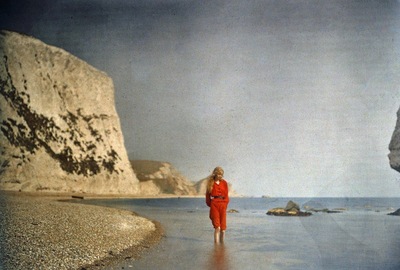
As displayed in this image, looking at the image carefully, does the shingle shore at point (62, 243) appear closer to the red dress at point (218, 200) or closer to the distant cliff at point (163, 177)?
the red dress at point (218, 200)

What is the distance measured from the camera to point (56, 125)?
39062mm

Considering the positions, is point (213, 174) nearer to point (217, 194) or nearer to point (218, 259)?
point (217, 194)

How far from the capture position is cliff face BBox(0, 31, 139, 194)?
32.8 metres

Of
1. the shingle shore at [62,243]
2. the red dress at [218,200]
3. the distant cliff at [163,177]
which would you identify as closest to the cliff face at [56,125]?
the shingle shore at [62,243]

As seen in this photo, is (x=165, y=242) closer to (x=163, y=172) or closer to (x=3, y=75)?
(x=3, y=75)

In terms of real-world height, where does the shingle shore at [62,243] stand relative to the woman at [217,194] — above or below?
below

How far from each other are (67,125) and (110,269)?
125 feet

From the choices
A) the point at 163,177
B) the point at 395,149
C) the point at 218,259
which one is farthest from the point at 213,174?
the point at 163,177

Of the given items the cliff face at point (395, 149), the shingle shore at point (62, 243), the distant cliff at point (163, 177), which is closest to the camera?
the shingle shore at point (62, 243)

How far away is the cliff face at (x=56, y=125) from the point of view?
32812 millimetres

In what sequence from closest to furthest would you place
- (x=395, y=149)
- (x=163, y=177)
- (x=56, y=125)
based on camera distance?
(x=395, y=149) < (x=56, y=125) < (x=163, y=177)

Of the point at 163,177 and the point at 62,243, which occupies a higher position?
the point at 163,177

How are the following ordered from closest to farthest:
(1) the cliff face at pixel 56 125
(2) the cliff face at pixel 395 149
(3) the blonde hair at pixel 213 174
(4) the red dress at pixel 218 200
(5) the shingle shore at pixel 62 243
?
(5) the shingle shore at pixel 62 243 < (3) the blonde hair at pixel 213 174 < (4) the red dress at pixel 218 200 < (2) the cliff face at pixel 395 149 < (1) the cliff face at pixel 56 125

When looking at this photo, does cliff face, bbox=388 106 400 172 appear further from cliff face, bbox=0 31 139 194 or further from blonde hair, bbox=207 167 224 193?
cliff face, bbox=0 31 139 194
